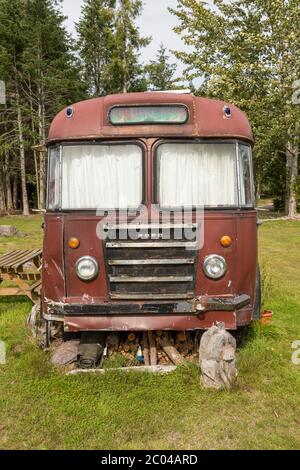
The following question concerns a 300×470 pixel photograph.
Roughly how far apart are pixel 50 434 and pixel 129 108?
3.56 meters

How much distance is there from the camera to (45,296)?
203 inches

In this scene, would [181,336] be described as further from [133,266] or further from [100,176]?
[100,176]

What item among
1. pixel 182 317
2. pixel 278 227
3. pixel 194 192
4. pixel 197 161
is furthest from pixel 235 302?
pixel 278 227

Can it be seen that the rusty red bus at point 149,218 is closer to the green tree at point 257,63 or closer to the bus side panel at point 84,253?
the bus side panel at point 84,253

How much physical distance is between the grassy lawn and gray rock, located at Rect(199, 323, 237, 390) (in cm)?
12

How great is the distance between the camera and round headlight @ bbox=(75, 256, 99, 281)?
488 centimetres

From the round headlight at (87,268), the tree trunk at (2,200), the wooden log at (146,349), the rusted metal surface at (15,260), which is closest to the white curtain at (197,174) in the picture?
the round headlight at (87,268)

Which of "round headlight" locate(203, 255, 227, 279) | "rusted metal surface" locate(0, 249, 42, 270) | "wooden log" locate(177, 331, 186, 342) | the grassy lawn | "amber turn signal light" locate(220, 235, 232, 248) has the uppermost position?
"amber turn signal light" locate(220, 235, 232, 248)

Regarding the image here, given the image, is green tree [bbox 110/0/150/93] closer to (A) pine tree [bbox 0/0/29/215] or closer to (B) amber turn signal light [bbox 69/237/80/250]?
(A) pine tree [bbox 0/0/29/215]

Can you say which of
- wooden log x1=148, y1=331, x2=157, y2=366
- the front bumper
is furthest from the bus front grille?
wooden log x1=148, y1=331, x2=157, y2=366

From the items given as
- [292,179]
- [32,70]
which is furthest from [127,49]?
[292,179]

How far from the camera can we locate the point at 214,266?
16.0 ft
